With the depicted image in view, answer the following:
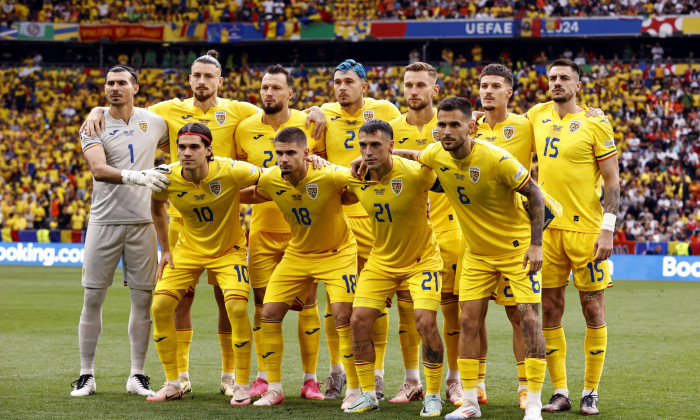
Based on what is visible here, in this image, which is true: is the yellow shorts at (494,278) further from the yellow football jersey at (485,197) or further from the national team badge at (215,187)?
the national team badge at (215,187)

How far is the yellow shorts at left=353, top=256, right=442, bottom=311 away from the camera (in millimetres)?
6547

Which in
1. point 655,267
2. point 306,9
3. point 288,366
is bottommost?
point 655,267

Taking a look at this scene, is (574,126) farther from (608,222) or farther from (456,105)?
(456,105)

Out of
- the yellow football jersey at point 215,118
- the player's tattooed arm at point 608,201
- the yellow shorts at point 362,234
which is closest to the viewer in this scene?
the player's tattooed arm at point 608,201

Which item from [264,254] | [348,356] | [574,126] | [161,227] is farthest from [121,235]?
[574,126]

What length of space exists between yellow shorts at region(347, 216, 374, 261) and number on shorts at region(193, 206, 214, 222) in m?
1.27

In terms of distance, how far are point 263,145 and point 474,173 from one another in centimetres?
226

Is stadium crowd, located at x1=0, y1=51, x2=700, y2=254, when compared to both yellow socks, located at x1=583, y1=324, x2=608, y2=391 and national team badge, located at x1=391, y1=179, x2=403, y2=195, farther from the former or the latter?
national team badge, located at x1=391, y1=179, x2=403, y2=195

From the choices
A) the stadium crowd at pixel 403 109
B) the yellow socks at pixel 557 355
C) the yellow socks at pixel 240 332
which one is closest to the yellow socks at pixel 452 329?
the yellow socks at pixel 557 355

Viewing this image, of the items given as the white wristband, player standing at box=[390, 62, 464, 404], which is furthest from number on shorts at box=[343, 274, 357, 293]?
the white wristband

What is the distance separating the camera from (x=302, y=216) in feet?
22.8

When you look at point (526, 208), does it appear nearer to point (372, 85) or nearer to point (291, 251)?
point (291, 251)

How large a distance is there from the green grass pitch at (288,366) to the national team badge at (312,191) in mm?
1716

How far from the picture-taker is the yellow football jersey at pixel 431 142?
292 inches
